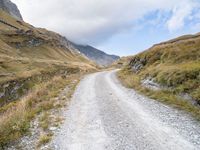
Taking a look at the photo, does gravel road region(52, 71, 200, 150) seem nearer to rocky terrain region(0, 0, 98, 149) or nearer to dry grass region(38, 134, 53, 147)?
dry grass region(38, 134, 53, 147)

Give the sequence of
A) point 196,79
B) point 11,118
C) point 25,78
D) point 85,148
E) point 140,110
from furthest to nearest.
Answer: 1. point 25,78
2. point 196,79
3. point 140,110
4. point 11,118
5. point 85,148

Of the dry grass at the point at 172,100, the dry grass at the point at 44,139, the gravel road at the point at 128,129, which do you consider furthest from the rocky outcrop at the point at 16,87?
the dry grass at the point at 44,139

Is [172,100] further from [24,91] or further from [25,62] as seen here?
[25,62]

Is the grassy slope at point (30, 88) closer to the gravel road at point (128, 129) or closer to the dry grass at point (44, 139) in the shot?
the dry grass at point (44, 139)

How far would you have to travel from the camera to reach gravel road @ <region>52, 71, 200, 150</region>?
11.1m

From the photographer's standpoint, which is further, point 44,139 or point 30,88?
point 30,88

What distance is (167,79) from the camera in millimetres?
24672

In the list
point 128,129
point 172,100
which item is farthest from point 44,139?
point 172,100

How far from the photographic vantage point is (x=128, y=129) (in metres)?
13.2

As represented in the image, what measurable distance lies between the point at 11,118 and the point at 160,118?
26.4 ft

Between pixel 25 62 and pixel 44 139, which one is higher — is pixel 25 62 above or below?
above

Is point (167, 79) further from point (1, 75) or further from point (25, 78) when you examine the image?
point (1, 75)

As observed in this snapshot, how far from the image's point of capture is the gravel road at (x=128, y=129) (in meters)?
11.1

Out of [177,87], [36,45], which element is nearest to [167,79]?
[177,87]
